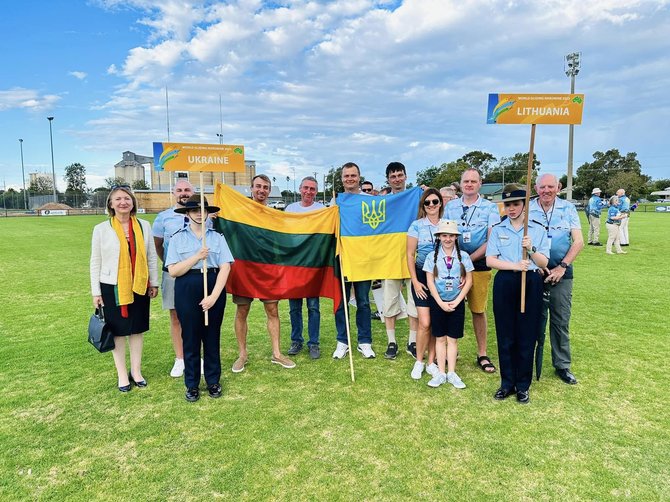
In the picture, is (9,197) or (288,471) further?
(9,197)

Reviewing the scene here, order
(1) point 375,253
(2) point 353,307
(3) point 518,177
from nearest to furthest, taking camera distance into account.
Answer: (1) point 375,253 < (2) point 353,307 < (3) point 518,177

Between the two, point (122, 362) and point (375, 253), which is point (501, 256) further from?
point (122, 362)

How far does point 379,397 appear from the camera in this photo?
13.4ft

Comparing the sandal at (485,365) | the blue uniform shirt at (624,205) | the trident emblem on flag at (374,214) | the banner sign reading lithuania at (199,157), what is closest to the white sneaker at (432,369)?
the sandal at (485,365)

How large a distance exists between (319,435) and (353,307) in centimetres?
414

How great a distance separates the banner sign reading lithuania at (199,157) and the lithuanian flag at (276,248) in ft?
0.93

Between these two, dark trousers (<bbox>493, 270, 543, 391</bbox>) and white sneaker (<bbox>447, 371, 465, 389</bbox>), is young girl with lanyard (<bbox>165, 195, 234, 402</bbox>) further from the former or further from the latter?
dark trousers (<bbox>493, 270, 543, 391</bbox>)

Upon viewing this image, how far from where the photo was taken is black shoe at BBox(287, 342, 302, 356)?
5223 millimetres

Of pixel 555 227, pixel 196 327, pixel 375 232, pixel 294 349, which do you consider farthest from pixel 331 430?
pixel 555 227

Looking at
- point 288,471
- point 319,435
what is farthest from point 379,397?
point 288,471

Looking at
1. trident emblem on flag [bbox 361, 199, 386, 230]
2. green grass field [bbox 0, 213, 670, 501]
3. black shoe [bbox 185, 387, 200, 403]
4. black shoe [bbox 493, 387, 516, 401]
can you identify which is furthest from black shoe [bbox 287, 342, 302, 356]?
black shoe [bbox 493, 387, 516, 401]

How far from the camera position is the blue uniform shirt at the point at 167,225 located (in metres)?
4.44

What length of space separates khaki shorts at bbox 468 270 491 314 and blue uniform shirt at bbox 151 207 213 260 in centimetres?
289

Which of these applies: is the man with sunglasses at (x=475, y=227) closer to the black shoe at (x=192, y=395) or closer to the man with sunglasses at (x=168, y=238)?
the man with sunglasses at (x=168, y=238)
